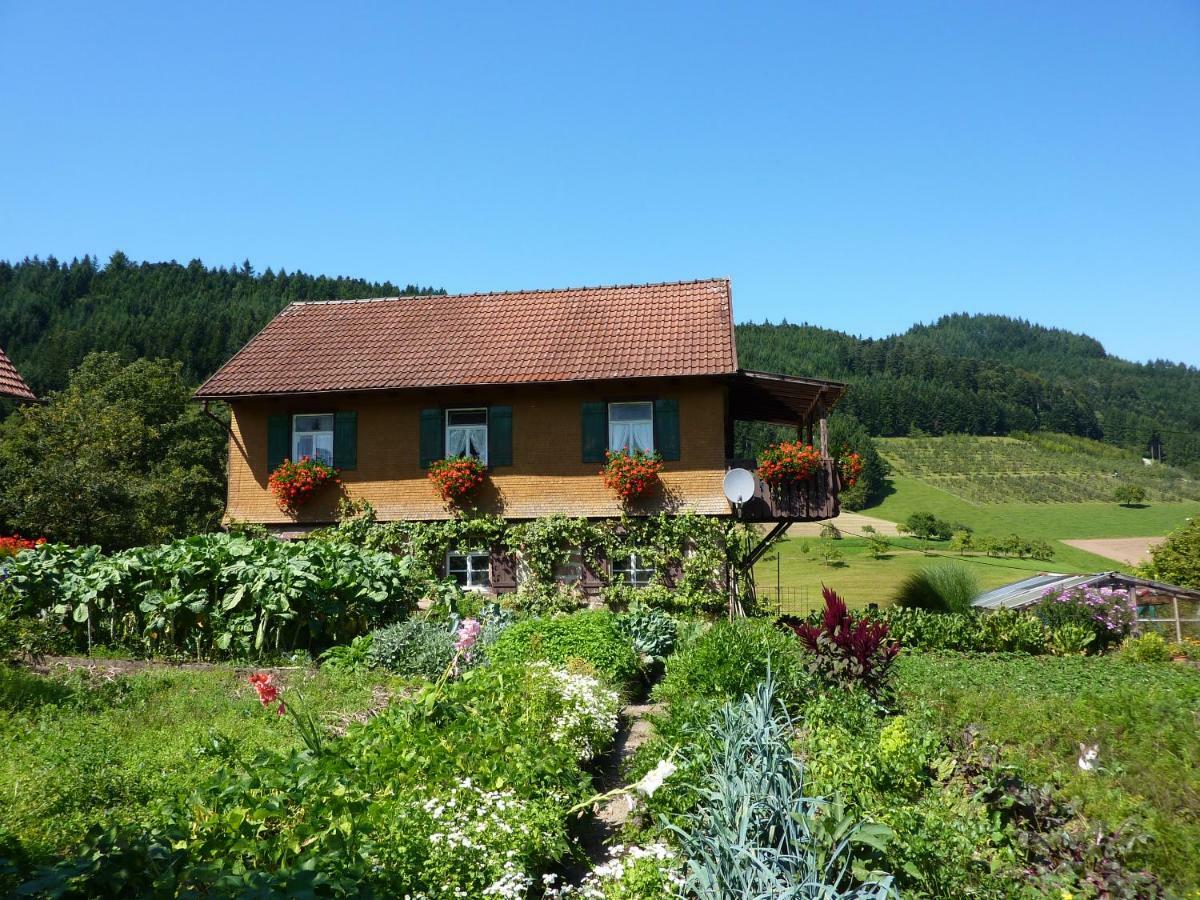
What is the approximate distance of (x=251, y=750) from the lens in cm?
682

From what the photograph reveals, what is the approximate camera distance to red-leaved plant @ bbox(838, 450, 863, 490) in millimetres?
17125

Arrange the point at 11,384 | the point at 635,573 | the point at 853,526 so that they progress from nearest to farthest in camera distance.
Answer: the point at 11,384, the point at 635,573, the point at 853,526

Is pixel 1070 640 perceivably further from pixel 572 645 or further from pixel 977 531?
pixel 977 531

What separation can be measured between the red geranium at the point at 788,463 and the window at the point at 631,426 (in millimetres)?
2290

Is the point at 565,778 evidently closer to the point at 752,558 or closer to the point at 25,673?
the point at 25,673

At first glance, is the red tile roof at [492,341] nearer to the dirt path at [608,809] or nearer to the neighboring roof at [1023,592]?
the neighboring roof at [1023,592]

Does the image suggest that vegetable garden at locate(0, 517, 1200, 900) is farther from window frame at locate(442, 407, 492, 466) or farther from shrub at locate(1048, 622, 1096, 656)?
window frame at locate(442, 407, 492, 466)

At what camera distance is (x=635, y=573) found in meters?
17.5

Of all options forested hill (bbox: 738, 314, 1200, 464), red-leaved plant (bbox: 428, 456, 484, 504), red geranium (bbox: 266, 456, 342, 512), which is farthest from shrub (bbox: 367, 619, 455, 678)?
forested hill (bbox: 738, 314, 1200, 464)

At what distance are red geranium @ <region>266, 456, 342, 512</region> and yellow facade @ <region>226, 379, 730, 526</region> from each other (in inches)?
10.9

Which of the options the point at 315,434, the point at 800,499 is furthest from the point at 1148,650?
the point at 315,434

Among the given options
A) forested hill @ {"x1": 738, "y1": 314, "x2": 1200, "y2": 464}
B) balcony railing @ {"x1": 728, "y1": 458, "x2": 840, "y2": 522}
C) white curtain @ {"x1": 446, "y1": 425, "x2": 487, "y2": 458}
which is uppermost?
forested hill @ {"x1": 738, "y1": 314, "x2": 1200, "y2": 464}

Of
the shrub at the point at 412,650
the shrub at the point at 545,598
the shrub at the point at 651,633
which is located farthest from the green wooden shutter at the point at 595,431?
the shrub at the point at 412,650

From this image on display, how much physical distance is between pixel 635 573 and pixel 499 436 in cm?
390
